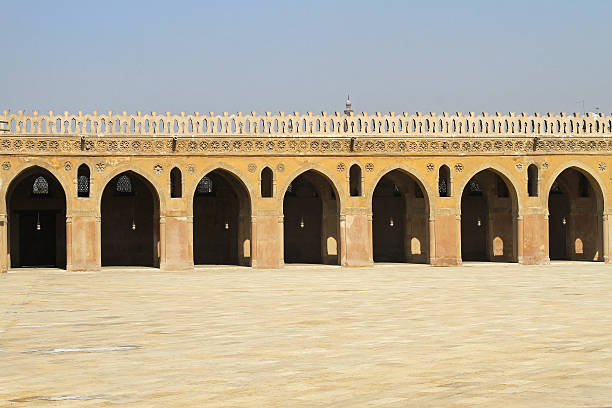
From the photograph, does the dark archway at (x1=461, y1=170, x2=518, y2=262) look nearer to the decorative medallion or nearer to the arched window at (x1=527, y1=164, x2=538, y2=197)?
the arched window at (x1=527, y1=164, x2=538, y2=197)

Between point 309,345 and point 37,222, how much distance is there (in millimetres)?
19658

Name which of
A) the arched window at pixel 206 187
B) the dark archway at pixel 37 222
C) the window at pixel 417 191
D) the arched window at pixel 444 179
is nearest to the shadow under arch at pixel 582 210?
the arched window at pixel 444 179

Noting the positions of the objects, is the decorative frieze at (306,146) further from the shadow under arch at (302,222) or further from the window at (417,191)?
the shadow under arch at (302,222)

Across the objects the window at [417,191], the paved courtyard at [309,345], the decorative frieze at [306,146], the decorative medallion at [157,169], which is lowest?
the paved courtyard at [309,345]

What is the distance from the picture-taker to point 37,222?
92.0 ft

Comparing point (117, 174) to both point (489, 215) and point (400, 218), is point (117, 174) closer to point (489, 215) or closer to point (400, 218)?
point (400, 218)

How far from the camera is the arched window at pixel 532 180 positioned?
26.7 m

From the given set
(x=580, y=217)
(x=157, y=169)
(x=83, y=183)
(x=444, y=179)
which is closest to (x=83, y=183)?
(x=83, y=183)

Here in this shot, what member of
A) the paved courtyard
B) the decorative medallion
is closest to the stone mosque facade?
the decorative medallion

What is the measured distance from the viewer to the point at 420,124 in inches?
1028

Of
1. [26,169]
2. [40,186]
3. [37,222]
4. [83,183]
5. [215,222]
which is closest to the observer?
[26,169]

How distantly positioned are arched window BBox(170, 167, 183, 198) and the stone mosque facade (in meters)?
0.06

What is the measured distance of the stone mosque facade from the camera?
2488 cm

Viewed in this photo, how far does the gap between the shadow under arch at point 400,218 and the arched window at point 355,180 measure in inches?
17.6
